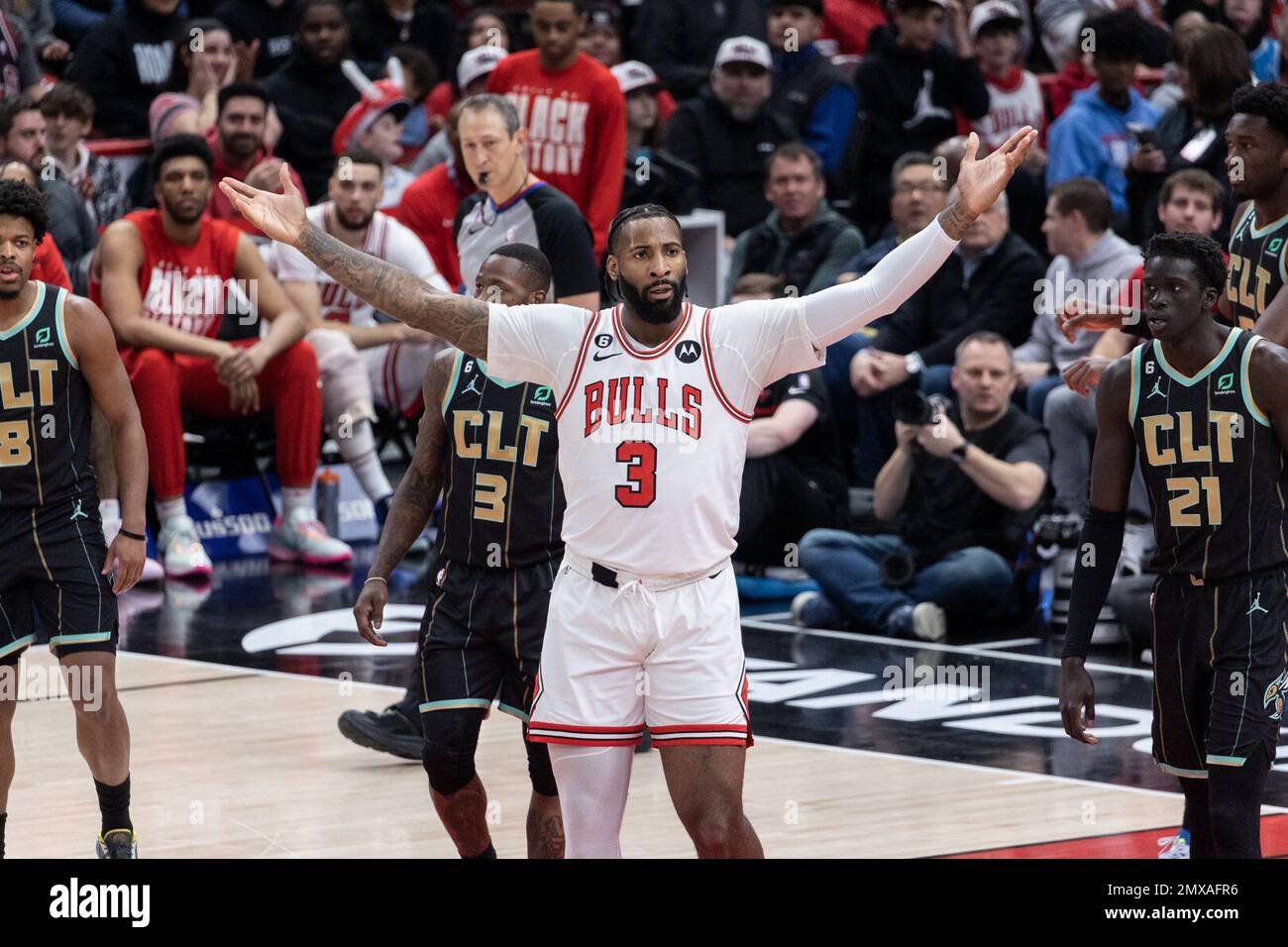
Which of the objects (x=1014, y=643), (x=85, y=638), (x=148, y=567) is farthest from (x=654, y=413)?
(x=148, y=567)

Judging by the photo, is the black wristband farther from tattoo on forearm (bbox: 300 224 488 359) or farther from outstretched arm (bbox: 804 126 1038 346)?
tattoo on forearm (bbox: 300 224 488 359)

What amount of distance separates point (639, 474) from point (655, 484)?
0.05 meters

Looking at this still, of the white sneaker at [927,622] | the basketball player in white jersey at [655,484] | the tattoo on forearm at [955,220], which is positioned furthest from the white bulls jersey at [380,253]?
the tattoo on forearm at [955,220]

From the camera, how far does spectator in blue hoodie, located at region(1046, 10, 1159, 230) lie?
40.0 feet

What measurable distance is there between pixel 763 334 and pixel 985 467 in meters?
4.60

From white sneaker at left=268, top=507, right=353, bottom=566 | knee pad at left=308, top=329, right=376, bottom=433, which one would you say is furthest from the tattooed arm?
knee pad at left=308, top=329, right=376, bottom=433

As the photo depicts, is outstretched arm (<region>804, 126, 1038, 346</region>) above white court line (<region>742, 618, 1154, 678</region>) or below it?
above

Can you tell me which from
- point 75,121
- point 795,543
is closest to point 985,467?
point 795,543

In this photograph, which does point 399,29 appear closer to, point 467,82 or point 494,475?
point 467,82

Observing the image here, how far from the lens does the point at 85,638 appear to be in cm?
619

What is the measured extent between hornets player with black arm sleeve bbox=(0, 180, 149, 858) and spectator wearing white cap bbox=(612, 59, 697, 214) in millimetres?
5797

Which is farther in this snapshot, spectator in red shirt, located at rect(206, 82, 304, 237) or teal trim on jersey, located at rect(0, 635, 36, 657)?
spectator in red shirt, located at rect(206, 82, 304, 237)

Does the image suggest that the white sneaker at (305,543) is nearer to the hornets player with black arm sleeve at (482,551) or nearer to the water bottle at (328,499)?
the water bottle at (328,499)

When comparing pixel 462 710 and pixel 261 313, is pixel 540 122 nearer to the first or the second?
pixel 261 313
